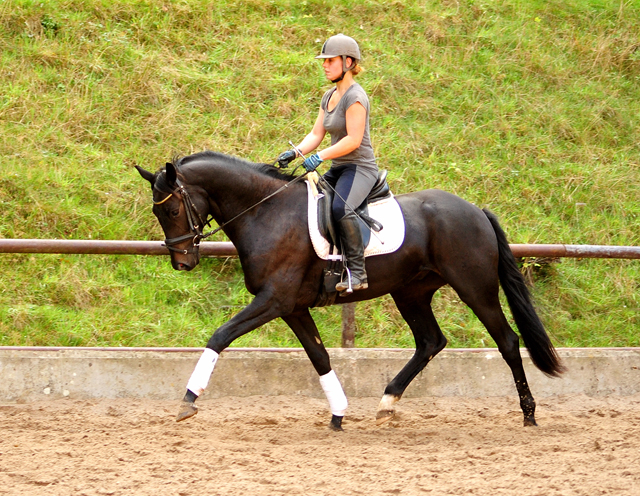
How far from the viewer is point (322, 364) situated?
5.50 metres

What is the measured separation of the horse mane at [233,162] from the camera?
520cm

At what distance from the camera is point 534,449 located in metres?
4.54

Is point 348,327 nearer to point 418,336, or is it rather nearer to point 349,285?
point 418,336

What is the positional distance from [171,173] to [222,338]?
120cm

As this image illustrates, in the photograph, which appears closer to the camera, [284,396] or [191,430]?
[191,430]

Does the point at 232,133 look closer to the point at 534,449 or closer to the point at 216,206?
the point at 216,206

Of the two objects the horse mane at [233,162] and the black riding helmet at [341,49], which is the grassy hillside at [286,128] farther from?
the black riding helmet at [341,49]

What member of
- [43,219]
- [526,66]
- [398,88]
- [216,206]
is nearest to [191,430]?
[216,206]

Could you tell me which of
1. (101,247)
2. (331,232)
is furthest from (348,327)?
(101,247)

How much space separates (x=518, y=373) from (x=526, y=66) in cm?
699

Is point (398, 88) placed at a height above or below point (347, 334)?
above

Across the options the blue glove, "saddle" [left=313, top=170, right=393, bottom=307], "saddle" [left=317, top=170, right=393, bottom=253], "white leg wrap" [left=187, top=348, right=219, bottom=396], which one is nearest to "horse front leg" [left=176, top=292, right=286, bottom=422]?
"white leg wrap" [left=187, top=348, right=219, bottom=396]

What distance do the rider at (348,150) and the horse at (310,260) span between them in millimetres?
248

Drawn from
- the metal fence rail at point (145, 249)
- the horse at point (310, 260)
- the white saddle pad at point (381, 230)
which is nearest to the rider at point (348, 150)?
the white saddle pad at point (381, 230)
